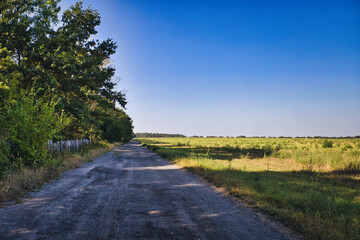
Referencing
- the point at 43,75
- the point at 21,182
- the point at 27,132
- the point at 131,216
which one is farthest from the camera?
the point at 43,75

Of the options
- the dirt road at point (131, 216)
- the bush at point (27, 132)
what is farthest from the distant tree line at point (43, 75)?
the dirt road at point (131, 216)

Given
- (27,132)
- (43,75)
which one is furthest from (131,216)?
(43,75)

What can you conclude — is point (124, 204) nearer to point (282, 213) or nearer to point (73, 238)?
point (73, 238)

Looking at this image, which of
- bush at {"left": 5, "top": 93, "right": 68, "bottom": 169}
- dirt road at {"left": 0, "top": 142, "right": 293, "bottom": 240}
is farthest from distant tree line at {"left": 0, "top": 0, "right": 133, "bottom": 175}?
dirt road at {"left": 0, "top": 142, "right": 293, "bottom": 240}

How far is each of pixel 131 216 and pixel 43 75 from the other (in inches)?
558

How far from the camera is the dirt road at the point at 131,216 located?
3.67m

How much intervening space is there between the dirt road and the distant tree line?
331 cm

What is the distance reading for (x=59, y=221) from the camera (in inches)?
164

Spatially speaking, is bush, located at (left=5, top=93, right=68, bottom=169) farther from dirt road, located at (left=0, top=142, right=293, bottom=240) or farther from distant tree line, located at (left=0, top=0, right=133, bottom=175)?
dirt road, located at (left=0, top=142, right=293, bottom=240)

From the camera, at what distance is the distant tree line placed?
28.0 ft

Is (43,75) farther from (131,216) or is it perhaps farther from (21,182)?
(131,216)

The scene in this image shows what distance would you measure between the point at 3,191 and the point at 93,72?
1315 centimetres

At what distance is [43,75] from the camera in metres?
14.2

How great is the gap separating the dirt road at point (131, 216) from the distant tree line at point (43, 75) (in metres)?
3.31
